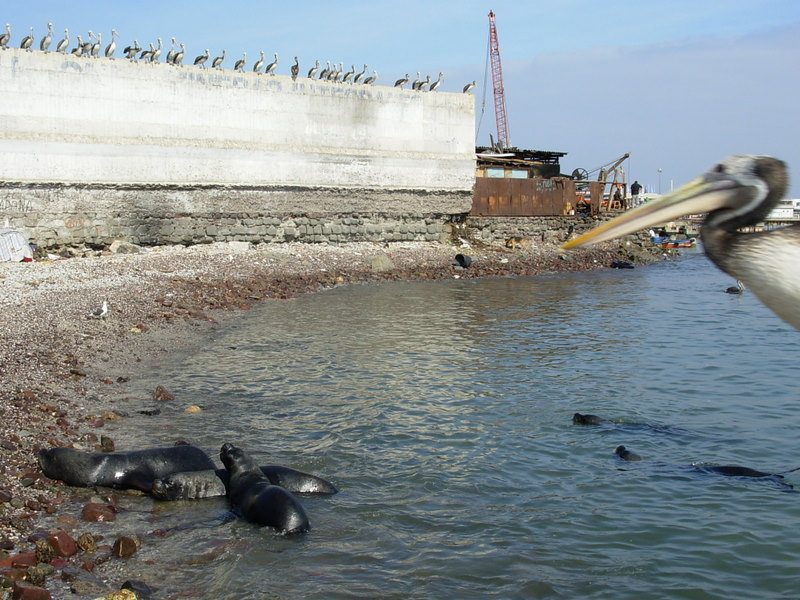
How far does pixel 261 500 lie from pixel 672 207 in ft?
15.1

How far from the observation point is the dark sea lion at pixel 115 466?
25.5 feet

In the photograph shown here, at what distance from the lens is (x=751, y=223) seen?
4754mm

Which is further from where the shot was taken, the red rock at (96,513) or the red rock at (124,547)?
the red rock at (96,513)

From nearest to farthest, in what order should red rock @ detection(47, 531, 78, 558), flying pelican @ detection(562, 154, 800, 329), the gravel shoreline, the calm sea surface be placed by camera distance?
flying pelican @ detection(562, 154, 800, 329) < red rock @ detection(47, 531, 78, 558) < the calm sea surface < the gravel shoreline

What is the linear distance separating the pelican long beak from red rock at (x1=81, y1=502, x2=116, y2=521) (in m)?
4.95

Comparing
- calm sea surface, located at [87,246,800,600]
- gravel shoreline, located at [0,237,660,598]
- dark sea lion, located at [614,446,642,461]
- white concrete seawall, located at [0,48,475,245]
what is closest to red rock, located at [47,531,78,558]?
gravel shoreline, located at [0,237,660,598]

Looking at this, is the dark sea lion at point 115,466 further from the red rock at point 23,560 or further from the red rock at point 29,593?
the red rock at point 29,593

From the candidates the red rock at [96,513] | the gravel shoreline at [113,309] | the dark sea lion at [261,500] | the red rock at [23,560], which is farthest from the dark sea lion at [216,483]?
the red rock at [23,560]

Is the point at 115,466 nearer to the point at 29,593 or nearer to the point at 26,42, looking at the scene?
the point at 29,593

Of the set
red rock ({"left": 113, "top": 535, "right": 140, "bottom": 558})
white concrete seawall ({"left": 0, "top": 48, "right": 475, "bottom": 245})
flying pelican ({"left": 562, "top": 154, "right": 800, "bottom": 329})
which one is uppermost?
white concrete seawall ({"left": 0, "top": 48, "right": 475, "bottom": 245})

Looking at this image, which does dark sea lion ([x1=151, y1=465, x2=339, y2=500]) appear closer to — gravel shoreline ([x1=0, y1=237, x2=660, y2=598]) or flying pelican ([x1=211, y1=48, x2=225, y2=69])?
gravel shoreline ([x1=0, y1=237, x2=660, y2=598])

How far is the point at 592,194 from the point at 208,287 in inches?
1035

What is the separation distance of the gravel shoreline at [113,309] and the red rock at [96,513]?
9.9 inches

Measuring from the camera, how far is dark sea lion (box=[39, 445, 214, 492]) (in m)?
7.77
